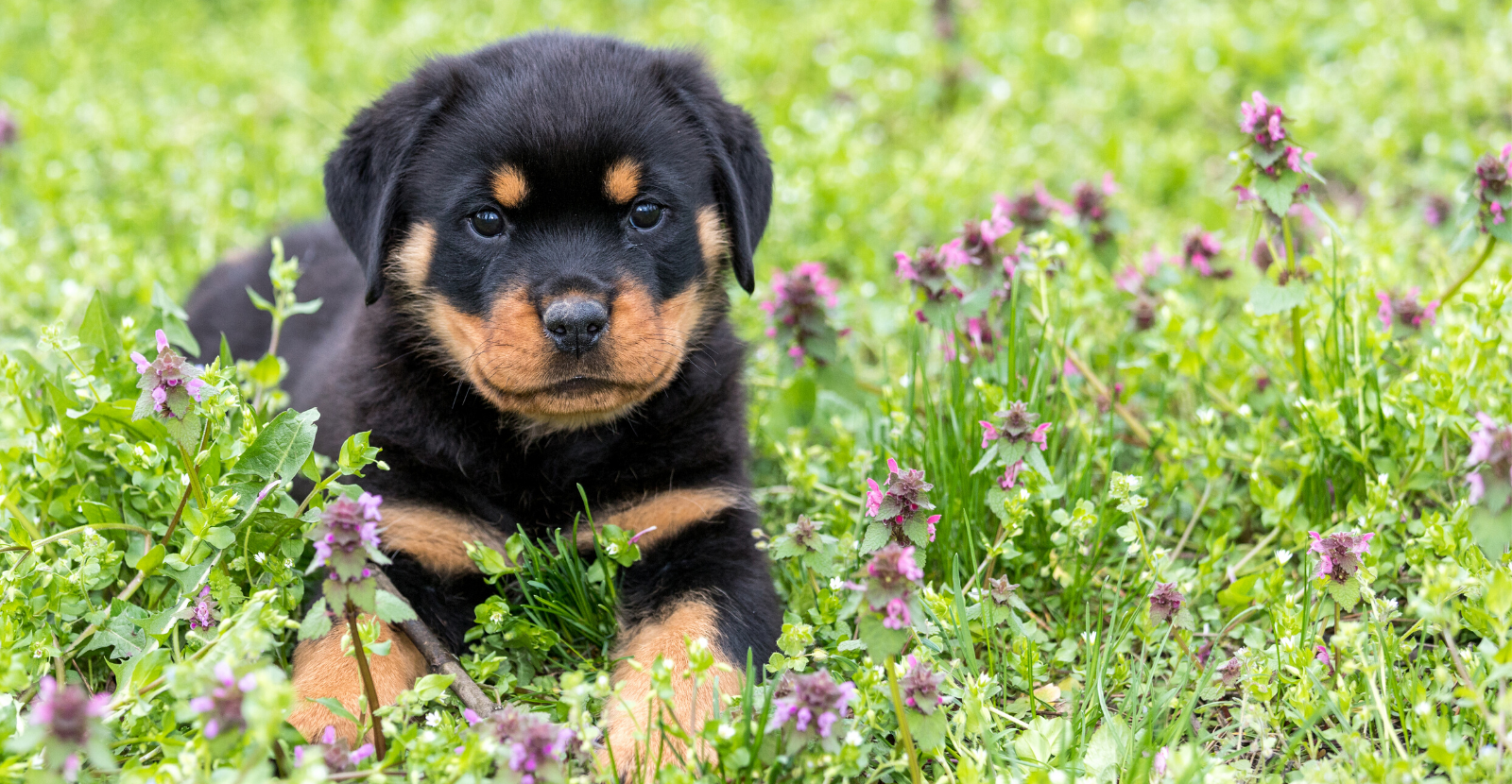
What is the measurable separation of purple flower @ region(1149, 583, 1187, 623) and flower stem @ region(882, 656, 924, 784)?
597mm

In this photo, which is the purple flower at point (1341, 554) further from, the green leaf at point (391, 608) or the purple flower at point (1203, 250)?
the green leaf at point (391, 608)

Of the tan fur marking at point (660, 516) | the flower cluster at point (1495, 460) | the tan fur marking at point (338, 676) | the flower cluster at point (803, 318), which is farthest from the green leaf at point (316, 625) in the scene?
the flower cluster at point (1495, 460)

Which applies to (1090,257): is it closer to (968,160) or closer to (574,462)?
(968,160)

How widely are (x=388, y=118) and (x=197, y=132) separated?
322 centimetres

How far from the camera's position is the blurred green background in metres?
4.66

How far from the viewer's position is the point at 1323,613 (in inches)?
98.4

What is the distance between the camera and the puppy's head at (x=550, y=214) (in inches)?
98.9

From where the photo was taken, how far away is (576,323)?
242 cm

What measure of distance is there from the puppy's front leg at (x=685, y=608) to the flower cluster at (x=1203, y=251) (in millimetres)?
1663

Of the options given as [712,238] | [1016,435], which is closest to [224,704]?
[1016,435]

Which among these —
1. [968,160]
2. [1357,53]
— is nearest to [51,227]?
[968,160]

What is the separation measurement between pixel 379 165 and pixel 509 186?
0.38 m

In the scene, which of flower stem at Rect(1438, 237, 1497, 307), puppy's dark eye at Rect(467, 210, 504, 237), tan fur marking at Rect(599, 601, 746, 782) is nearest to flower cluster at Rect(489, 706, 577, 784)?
tan fur marking at Rect(599, 601, 746, 782)

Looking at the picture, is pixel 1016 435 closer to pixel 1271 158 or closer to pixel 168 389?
pixel 1271 158
